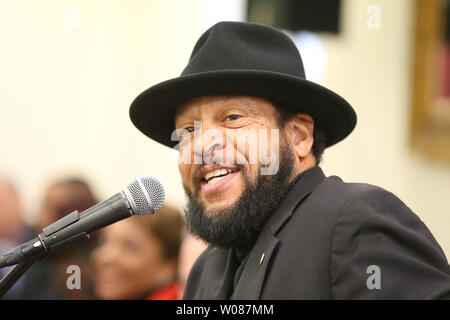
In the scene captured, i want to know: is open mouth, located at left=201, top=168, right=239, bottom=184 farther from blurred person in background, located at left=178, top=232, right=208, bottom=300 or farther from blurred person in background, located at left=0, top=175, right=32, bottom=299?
blurred person in background, located at left=0, top=175, right=32, bottom=299

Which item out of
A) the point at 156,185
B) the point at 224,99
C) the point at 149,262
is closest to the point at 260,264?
the point at 156,185

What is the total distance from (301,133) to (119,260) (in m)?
1.47

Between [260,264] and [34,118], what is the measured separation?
3.49 metres

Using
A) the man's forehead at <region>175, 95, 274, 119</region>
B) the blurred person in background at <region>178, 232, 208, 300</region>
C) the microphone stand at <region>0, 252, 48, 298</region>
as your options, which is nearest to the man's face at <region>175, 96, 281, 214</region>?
the man's forehead at <region>175, 95, 274, 119</region>

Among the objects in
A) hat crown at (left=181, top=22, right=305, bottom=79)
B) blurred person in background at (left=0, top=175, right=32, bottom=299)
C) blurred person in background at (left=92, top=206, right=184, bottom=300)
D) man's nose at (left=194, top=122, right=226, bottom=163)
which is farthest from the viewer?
blurred person in background at (left=0, top=175, right=32, bottom=299)

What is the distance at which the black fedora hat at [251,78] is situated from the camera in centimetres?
219

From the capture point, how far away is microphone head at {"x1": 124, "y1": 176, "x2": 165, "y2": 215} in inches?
71.4

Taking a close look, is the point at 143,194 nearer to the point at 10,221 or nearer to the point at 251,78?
the point at 251,78

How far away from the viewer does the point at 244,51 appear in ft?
7.52

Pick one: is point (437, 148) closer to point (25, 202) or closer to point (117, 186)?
point (117, 186)

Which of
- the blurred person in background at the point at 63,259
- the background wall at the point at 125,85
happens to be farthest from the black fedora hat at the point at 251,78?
the background wall at the point at 125,85

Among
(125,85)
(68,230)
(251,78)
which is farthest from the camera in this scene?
(125,85)

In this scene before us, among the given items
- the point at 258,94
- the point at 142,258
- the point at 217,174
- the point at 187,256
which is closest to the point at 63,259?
the point at 142,258

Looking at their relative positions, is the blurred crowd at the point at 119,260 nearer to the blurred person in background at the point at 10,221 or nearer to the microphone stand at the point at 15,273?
the blurred person in background at the point at 10,221
